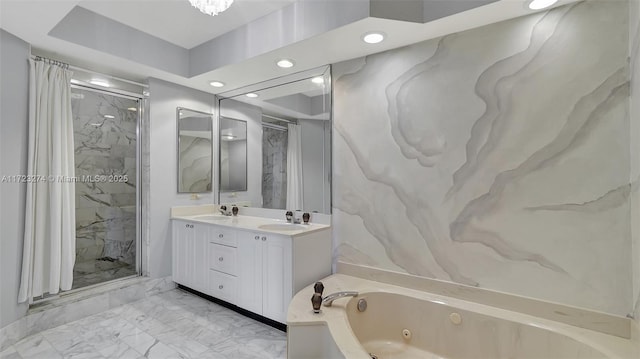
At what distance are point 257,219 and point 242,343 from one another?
124 cm

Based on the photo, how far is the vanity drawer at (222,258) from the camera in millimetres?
2658

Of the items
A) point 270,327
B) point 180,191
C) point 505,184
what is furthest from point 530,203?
point 180,191

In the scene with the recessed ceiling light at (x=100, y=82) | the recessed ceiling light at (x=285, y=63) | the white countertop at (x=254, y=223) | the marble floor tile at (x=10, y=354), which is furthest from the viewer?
the recessed ceiling light at (x=100, y=82)

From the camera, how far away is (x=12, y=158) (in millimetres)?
2170

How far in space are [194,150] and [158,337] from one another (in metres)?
2.00

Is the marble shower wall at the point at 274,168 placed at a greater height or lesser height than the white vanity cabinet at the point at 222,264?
greater

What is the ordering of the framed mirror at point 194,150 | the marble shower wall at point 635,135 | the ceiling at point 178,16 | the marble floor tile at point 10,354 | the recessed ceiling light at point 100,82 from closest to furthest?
the marble shower wall at point 635,135 → the marble floor tile at point 10,354 → the ceiling at point 178,16 → the recessed ceiling light at point 100,82 → the framed mirror at point 194,150

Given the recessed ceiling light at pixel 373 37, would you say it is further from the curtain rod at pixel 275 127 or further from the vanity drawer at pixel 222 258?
the vanity drawer at pixel 222 258

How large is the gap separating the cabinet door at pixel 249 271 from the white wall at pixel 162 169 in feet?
3.80

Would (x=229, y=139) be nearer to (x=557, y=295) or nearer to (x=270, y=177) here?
(x=270, y=177)

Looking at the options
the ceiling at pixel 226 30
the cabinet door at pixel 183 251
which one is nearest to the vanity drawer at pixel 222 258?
the cabinet door at pixel 183 251

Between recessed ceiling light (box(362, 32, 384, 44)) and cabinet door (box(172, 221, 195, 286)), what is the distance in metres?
2.46

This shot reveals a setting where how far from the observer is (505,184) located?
1.85 meters

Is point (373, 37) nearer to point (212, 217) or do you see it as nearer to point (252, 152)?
point (252, 152)
